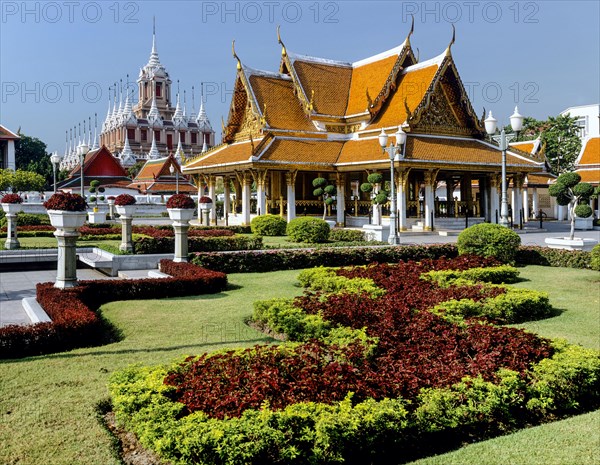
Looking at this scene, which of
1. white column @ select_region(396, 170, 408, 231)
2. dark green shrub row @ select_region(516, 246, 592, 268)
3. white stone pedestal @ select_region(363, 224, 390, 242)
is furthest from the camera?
white column @ select_region(396, 170, 408, 231)

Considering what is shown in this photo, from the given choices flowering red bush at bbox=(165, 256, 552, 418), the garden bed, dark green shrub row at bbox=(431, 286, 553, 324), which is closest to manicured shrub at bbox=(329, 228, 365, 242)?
dark green shrub row at bbox=(431, 286, 553, 324)

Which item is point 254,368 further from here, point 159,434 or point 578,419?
point 578,419

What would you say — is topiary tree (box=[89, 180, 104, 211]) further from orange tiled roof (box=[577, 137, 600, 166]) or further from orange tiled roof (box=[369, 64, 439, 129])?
orange tiled roof (box=[577, 137, 600, 166])

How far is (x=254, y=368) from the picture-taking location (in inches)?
203

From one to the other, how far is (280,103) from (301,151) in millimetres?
3750

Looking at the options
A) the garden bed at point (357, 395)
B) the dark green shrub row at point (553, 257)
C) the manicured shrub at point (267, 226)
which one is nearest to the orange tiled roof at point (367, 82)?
the manicured shrub at point (267, 226)

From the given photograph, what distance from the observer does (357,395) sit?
15.3ft

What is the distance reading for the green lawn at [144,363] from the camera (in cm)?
406

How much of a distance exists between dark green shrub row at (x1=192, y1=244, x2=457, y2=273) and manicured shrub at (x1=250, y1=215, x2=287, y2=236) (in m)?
7.98

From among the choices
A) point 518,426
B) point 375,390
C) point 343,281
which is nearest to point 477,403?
point 518,426

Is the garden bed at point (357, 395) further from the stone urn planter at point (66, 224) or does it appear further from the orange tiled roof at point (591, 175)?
the orange tiled roof at point (591, 175)

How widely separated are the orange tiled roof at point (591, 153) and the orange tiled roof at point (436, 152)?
12387 mm

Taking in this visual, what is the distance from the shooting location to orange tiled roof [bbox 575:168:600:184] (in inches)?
1423

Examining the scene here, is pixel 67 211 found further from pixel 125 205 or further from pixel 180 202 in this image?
pixel 125 205
